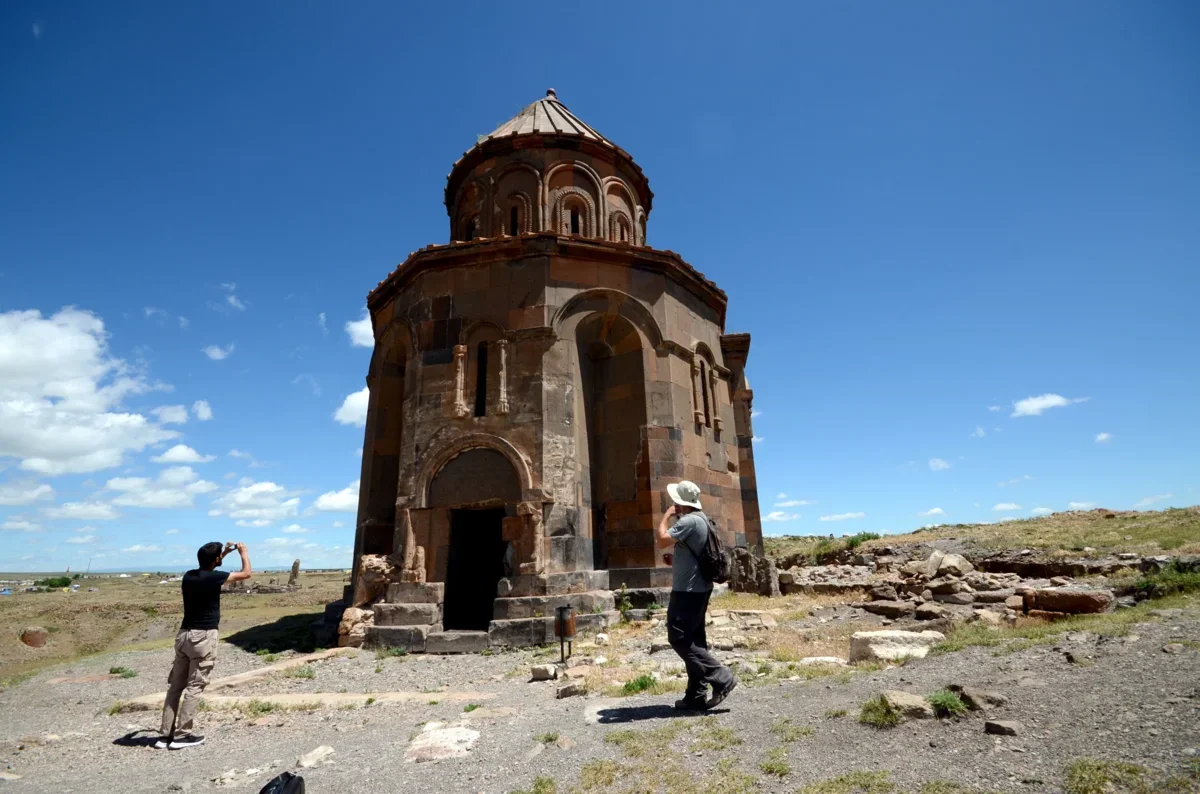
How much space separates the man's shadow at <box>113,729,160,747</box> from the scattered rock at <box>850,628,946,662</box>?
19.0ft

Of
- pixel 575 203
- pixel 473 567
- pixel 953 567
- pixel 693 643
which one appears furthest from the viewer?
pixel 575 203

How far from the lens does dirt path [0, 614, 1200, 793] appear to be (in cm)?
294

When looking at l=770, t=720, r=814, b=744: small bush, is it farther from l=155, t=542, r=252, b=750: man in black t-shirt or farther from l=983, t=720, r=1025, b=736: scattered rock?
l=155, t=542, r=252, b=750: man in black t-shirt

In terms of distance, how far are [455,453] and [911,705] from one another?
7787mm

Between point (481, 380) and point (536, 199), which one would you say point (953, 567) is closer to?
point (481, 380)

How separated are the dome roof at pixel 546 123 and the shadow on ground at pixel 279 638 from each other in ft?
35.4

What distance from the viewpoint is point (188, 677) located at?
4.85 m

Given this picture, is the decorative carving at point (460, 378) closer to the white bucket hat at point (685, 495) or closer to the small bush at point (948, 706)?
the white bucket hat at point (685, 495)

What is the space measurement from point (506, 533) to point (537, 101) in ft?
36.6

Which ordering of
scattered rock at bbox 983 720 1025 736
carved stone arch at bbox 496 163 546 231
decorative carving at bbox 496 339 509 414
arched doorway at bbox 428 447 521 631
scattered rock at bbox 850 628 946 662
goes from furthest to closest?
carved stone arch at bbox 496 163 546 231
decorative carving at bbox 496 339 509 414
arched doorway at bbox 428 447 521 631
scattered rock at bbox 850 628 946 662
scattered rock at bbox 983 720 1025 736

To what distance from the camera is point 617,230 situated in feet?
46.1

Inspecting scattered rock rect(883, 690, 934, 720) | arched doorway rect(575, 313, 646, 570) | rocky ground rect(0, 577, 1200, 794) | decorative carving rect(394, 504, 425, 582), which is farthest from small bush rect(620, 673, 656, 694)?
decorative carving rect(394, 504, 425, 582)

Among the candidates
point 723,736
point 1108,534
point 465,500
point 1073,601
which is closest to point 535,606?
point 465,500

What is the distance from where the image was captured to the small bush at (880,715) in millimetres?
3363
